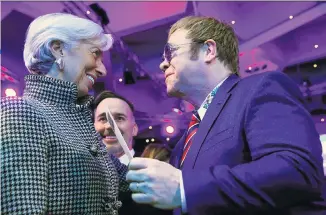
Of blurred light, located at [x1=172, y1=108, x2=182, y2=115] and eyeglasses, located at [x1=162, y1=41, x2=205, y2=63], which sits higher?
blurred light, located at [x1=172, y1=108, x2=182, y2=115]

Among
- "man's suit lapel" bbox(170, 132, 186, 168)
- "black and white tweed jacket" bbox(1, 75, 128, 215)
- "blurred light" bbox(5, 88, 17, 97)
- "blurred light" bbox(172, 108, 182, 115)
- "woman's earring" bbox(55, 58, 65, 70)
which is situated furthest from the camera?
"blurred light" bbox(172, 108, 182, 115)

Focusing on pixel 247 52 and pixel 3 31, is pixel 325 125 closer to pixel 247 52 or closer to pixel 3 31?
pixel 247 52

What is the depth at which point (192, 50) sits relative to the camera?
1.57 meters

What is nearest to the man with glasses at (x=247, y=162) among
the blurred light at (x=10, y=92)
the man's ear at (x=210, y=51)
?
the man's ear at (x=210, y=51)

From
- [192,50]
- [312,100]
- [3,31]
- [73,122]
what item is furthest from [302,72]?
[73,122]

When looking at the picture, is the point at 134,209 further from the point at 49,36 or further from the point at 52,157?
the point at 49,36

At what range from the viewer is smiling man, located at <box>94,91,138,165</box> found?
2631 mm

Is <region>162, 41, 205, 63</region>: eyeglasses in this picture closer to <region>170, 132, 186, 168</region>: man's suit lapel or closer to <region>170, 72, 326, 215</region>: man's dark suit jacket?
<region>170, 132, 186, 168</region>: man's suit lapel

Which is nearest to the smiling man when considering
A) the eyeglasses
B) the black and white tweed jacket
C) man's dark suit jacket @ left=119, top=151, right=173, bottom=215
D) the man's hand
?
man's dark suit jacket @ left=119, top=151, right=173, bottom=215

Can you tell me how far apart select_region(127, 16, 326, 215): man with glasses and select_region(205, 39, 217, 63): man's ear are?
0.75 feet

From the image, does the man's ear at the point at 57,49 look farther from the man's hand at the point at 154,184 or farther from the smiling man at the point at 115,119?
the smiling man at the point at 115,119

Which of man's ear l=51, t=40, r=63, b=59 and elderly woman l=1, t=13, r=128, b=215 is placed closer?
elderly woman l=1, t=13, r=128, b=215

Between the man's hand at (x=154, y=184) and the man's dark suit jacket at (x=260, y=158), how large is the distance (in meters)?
0.03

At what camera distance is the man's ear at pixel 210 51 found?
1.56 m
